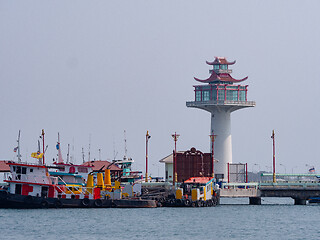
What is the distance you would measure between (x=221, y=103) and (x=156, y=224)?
72.5m

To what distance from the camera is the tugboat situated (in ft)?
341

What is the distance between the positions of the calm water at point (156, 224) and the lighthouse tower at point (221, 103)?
154 feet

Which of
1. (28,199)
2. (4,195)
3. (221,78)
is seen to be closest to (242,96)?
(221,78)

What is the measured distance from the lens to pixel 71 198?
106 metres

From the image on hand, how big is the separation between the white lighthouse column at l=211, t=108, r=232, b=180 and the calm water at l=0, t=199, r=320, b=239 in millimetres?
45378

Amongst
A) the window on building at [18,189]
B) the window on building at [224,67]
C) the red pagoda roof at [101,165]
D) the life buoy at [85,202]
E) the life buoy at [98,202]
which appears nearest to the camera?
the window on building at [18,189]

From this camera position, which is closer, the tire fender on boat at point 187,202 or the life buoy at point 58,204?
the life buoy at point 58,204

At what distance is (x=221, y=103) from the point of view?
160 meters

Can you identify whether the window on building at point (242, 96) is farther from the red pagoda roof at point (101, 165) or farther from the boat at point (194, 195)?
the boat at point (194, 195)

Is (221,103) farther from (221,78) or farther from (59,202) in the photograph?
(59,202)

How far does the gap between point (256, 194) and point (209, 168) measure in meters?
11.1

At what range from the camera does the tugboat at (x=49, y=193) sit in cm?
10394

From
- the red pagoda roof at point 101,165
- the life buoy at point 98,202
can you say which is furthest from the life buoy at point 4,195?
the red pagoda roof at point 101,165

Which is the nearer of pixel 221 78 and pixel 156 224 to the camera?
pixel 156 224
